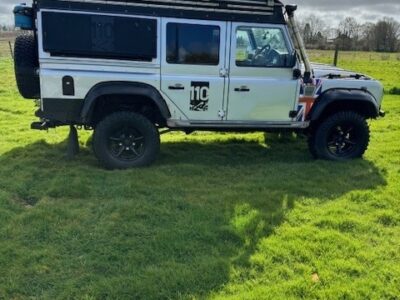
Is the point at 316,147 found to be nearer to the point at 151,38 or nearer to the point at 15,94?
the point at 151,38

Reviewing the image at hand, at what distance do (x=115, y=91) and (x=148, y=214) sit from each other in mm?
1840

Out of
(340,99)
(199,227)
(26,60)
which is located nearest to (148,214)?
(199,227)

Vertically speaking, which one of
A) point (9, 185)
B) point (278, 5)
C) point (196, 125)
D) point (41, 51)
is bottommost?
point (9, 185)

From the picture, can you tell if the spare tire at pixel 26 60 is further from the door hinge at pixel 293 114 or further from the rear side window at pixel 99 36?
the door hinge at pixel 293 114

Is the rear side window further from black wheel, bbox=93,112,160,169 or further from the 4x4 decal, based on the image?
black wheel, bbox=93,112,160,169

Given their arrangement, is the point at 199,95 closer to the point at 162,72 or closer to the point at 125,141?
the point at 162,72

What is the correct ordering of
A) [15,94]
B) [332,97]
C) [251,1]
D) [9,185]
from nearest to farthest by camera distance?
[9,185] → [251,1] → [332,97] → [15,94]

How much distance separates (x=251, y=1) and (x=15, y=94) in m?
8.64

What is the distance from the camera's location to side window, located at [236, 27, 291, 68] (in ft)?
19.4

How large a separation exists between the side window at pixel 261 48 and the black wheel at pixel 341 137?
3.79 feet

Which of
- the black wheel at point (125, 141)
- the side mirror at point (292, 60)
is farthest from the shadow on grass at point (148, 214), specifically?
the side mirror at point (292, 60)

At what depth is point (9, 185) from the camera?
536 centimetres

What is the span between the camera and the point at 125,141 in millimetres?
6059

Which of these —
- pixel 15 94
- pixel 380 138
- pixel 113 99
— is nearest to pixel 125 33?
pixel 113 99
